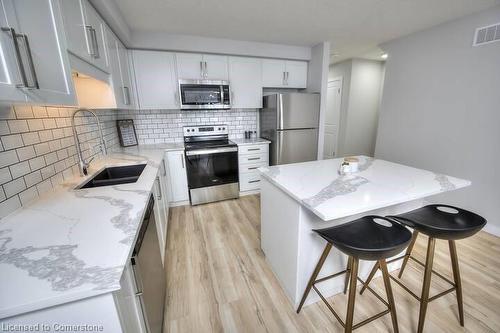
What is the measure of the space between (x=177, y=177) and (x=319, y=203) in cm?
239

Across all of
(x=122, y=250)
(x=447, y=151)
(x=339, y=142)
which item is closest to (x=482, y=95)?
(x=447, y=151)

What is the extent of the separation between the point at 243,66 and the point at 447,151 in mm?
3047

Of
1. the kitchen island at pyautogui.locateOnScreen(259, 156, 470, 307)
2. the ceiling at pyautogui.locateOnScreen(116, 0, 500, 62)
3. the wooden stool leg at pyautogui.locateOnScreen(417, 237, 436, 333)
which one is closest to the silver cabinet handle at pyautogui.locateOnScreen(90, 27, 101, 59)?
the ceiling at pyautogui.locateOnScreen(116, 0, 500, 62)

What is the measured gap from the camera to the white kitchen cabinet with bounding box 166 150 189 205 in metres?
2.92

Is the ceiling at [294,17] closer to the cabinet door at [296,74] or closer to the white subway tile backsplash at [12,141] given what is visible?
the cabinet door at [296,74]

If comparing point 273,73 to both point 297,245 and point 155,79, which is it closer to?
point 155,79

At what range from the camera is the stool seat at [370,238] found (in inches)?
39.2

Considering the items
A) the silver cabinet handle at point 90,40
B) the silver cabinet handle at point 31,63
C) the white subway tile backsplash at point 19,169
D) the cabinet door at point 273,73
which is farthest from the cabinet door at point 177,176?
the silver cabinet handle at point 31,63

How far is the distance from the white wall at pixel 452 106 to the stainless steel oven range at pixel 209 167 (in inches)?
103

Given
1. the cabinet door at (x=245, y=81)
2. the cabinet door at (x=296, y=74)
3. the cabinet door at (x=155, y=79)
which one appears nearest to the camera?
the cabinet door at (x=155, y=79)

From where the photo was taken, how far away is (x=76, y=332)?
65cm

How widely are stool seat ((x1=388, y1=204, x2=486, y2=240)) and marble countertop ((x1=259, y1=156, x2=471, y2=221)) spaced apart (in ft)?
0.46

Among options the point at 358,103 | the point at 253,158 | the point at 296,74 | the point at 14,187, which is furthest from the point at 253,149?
the point at 358,103

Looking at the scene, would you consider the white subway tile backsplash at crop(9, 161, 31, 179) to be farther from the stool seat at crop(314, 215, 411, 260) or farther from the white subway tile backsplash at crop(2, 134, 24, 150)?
the stool seat at crop(314, 215, 411, 260)
